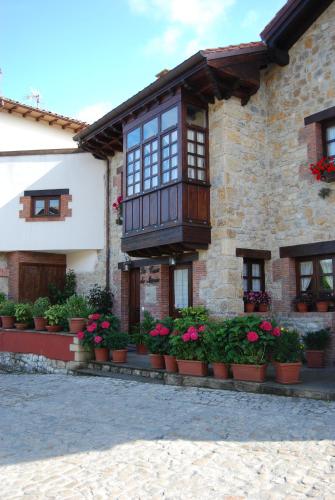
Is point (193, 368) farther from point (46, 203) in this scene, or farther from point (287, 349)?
point (46, 203)

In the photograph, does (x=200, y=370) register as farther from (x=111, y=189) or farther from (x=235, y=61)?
(x=111, y=189)

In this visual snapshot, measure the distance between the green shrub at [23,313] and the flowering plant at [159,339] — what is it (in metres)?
4.66

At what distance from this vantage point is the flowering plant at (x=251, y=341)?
7.06 metres

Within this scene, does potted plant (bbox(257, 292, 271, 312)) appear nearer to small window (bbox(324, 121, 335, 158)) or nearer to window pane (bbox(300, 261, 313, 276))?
window pane (bbox(300, 261, 313, 276))

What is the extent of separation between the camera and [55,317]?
428 inches

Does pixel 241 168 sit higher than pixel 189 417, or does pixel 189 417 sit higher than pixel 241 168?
pixel 241 168

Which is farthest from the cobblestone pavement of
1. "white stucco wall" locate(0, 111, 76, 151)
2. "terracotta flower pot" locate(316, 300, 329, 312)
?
"white stucco wall" locate(0, 111, 76, 151)

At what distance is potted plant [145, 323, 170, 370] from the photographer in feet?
27.6

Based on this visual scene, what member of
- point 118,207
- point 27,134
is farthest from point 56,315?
point 27,134

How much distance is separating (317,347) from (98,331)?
14.1 feet

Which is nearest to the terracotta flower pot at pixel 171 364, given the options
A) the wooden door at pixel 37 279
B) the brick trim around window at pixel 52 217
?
the brick trim around window at pixel 52 217

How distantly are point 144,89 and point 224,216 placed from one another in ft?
10.5

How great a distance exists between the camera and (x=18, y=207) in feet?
44.6

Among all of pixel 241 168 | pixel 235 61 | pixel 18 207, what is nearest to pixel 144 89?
pixel 235 61
